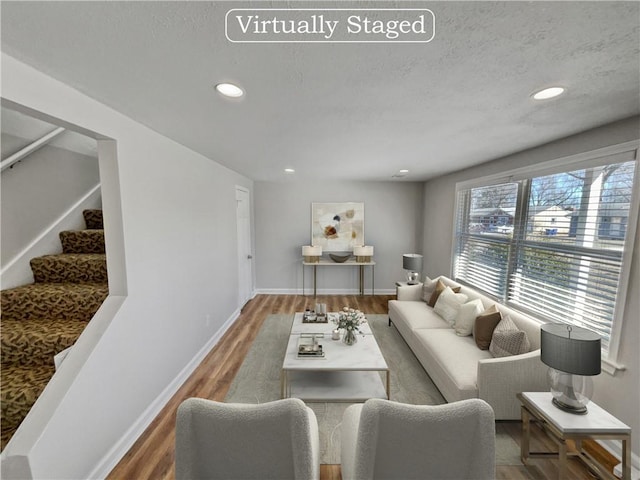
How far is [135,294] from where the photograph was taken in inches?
73.7

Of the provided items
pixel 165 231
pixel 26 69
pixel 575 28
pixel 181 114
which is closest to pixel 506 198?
pixel 575 28

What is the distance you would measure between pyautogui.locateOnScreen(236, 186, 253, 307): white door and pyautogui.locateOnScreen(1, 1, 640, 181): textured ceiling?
2293 mm

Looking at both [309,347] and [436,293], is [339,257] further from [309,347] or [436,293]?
[309,347]

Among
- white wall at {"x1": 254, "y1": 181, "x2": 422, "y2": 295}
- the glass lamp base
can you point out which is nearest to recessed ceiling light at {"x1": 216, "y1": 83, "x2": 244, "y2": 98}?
the glass lamp base

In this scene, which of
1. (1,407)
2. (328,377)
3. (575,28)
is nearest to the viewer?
(575,28)

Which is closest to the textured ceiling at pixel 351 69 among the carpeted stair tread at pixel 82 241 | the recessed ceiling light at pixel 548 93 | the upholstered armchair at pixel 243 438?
the recessed ceiling light at pixel 548 93

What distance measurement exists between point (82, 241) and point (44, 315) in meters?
0.78

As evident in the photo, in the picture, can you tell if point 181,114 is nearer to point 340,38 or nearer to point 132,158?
point 132,158

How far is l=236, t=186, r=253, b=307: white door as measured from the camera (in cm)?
437

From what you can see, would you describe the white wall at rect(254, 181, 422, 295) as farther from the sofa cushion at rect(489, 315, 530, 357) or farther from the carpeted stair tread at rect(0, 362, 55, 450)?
the carpeted stair tread at rect(0, 362, 55, 450)

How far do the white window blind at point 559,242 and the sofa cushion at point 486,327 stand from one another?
472mm

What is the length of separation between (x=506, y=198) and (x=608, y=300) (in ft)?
4.66

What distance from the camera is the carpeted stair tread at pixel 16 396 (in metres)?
1.40

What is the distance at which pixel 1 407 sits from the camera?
1.38 m
